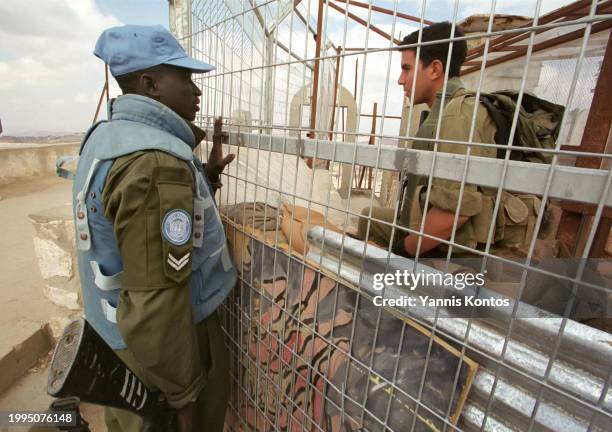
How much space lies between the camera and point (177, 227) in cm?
107

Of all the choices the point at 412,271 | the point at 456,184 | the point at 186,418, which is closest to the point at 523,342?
the point at 412,271

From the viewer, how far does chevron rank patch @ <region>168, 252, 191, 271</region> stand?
1064mm

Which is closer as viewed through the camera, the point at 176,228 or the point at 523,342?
the point at 523,342

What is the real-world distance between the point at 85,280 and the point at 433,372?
135cm

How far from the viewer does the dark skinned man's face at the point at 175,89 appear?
1260mm

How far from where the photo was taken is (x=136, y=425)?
1395 mm

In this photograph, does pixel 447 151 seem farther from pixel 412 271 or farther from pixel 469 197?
pixel 412 271

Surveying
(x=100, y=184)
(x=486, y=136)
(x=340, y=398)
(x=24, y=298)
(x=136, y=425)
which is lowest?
(x=24, y=298)

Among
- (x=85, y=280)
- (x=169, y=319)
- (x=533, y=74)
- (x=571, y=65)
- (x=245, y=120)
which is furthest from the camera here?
(x=533, y=74)

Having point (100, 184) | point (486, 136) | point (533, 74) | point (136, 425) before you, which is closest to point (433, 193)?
point (486, 136)

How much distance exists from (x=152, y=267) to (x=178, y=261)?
0.27 ft

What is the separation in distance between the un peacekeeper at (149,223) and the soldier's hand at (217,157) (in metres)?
0.18

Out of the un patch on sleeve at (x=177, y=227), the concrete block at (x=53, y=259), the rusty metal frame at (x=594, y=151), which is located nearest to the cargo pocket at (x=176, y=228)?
the un patch on sleeve at (x=177, y=227)

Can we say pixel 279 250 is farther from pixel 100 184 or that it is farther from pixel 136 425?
pixel 136 425
